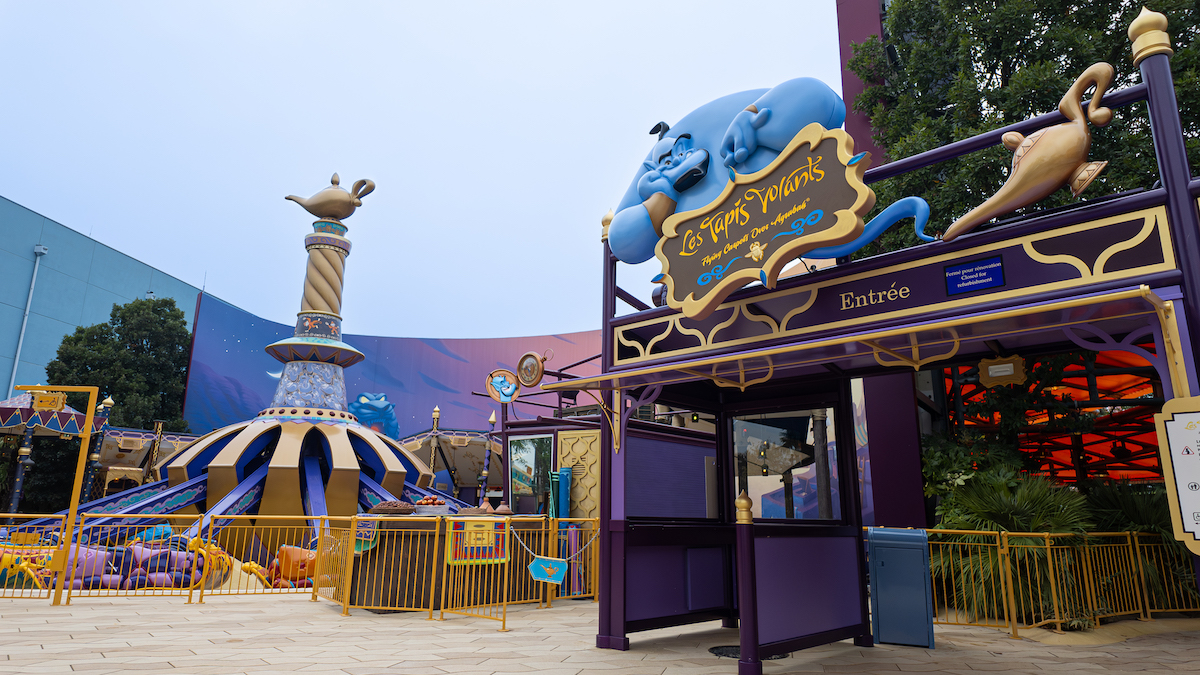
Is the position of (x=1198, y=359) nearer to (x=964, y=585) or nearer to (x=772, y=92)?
(x=772, y=92)

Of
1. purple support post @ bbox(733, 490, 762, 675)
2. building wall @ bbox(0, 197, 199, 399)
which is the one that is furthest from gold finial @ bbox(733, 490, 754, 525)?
building wall @ bbox(0, 197, 199, 399)

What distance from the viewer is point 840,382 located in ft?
23.5

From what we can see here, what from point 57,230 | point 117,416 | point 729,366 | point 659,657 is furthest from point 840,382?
point 57,230

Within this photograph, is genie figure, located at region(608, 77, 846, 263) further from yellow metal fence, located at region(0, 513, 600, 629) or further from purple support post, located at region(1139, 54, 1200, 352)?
yellow metal fence, located at region(0, 513, 600, 629)

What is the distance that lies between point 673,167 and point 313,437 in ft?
53.0

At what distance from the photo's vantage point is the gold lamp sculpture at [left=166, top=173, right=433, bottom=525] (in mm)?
17781

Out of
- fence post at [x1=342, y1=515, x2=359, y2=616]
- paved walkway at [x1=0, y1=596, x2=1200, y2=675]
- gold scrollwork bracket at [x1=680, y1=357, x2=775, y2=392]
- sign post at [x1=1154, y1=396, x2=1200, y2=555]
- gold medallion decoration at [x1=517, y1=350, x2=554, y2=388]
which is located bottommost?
paved walkway at [x1=0, y1=596, x2=1200, y2=675]

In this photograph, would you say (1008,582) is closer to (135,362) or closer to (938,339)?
(938,339)

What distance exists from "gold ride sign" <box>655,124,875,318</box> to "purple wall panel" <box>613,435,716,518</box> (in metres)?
1.98

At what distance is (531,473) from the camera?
1895 centimetres

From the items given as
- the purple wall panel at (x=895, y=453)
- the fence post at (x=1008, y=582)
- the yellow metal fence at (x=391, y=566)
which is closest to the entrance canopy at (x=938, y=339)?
the fence post at (x=1008, y=582)

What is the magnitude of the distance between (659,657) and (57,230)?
3549 centimetres

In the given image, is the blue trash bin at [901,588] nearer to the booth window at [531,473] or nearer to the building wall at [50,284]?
the booth window at [531,473]

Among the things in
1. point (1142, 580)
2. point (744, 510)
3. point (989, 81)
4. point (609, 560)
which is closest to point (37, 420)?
point (609, 560)
